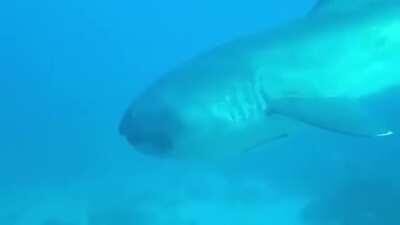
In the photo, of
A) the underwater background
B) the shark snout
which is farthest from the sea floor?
the shark snout

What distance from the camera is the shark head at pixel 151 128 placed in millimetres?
1474

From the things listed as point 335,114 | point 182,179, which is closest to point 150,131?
point 335,114

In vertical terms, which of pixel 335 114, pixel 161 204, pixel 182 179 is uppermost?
pixel 182 179

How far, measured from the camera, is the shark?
1472 millimetres

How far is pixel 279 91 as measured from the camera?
59.2 inches

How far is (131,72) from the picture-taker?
102 m

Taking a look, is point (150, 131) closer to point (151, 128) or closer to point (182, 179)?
point (151, 128)

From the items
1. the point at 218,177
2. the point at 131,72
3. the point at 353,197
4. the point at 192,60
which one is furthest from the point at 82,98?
the point at 192,60

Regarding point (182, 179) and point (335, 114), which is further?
point (182, 179)

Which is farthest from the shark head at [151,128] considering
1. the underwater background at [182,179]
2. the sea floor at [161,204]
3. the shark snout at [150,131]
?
the sea floor at [161,204]

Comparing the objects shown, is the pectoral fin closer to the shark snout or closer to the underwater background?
the underwater background

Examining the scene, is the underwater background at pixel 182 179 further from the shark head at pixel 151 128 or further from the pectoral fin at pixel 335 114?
the shark head at pixel 151 128

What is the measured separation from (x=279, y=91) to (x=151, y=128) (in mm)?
290

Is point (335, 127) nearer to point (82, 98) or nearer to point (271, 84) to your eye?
point (271, 84)
